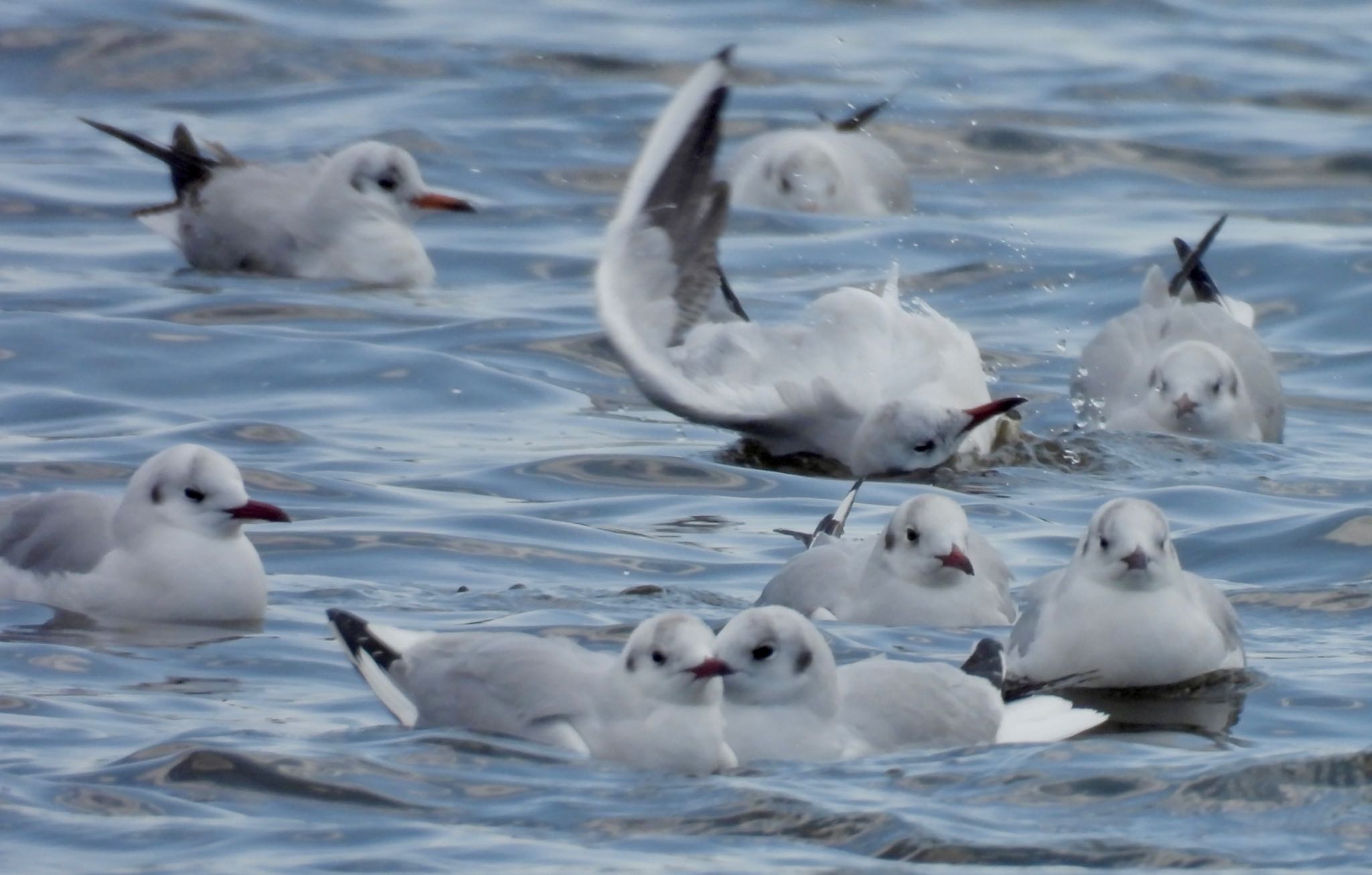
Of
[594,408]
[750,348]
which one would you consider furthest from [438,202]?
[750,348]

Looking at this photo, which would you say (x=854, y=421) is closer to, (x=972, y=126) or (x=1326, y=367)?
(x=1326, y=367)

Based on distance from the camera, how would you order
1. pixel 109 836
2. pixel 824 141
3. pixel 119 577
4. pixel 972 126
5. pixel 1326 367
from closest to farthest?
pixel 109 836
pixel 119 577
pixel 1326 367
pixel 824 141
pixel 972 126

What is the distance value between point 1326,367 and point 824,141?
15.2 feet

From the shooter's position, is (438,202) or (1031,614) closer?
(1031,614)

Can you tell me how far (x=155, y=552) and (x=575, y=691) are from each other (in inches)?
82.8

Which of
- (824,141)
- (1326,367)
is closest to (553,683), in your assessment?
Answer: (1326,367)

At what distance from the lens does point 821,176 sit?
17.2 m

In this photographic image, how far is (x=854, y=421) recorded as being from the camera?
36.3 feet

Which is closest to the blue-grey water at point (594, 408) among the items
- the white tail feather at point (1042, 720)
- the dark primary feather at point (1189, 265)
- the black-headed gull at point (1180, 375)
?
the white tail feather at point (1042, 720)

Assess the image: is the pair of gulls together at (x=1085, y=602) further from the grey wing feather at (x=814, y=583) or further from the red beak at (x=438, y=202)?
the red beak at (x=438, y=202)

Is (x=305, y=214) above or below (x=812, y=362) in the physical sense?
above

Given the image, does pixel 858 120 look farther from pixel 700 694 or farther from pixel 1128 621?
pixel 700 694

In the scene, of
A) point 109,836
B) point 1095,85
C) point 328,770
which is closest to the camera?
point 109,836

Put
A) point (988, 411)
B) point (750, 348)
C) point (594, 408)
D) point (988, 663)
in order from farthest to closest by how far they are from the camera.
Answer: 1. point (594, 408)
2. point (750, 348)
3. point (988, 411)
4. point (988, 663)
